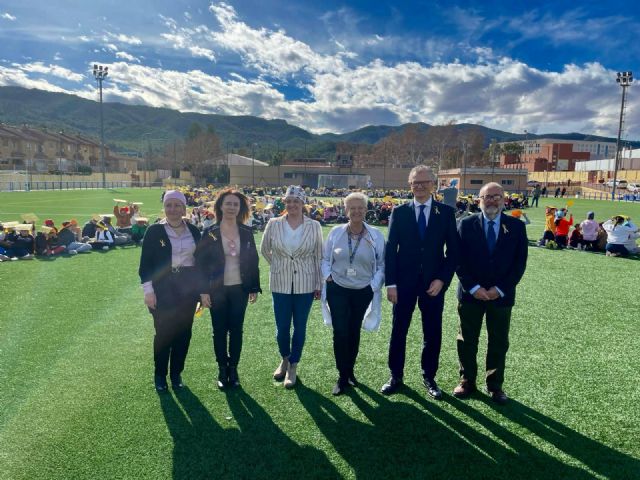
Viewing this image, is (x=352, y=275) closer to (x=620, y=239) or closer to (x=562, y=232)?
(x=620, y=239)

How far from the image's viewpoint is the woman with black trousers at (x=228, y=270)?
12.2 ft

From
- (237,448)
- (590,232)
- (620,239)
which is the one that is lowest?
(237,448)

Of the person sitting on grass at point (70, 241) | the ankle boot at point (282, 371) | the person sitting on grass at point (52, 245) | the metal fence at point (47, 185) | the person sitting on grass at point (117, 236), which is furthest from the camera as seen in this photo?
the metal fence at point (47, 185)

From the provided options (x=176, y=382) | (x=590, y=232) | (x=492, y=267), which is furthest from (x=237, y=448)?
(x=590, y=232)

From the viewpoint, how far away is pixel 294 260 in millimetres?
3809

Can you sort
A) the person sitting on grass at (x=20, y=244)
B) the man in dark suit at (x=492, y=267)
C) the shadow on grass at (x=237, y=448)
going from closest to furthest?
1. the shadow on grass at (x=237, y=448)
2. the man in dark suit at (x=492, y=267)
3. the person sitting on grass at (x=20, y=244)

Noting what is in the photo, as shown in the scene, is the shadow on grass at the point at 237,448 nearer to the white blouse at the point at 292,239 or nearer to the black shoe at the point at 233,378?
Result: the black shoe at the point at 233,378

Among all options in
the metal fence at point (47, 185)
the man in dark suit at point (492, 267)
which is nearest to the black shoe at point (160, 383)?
the man in dark suit at point (492, 267)

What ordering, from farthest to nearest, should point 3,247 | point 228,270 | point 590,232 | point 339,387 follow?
point 590,232 < point 3,247 < point 339,387 < point 228,270

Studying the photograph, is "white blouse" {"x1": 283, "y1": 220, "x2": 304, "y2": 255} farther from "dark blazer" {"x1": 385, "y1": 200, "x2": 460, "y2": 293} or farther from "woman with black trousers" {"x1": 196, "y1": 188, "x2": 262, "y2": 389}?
"dark blazer" {"x1": 385, "y1": 200, "x2": 460, "y2": 293}

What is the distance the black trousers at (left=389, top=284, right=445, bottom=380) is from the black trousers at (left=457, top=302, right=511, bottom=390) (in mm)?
230

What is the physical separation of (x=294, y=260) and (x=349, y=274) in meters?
0.52

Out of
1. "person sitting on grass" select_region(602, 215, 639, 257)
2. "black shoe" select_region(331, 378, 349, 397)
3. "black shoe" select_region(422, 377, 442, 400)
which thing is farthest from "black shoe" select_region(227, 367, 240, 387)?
"person sitting on grass" select_region(602, 215, 639, 257)

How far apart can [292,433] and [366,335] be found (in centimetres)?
234
